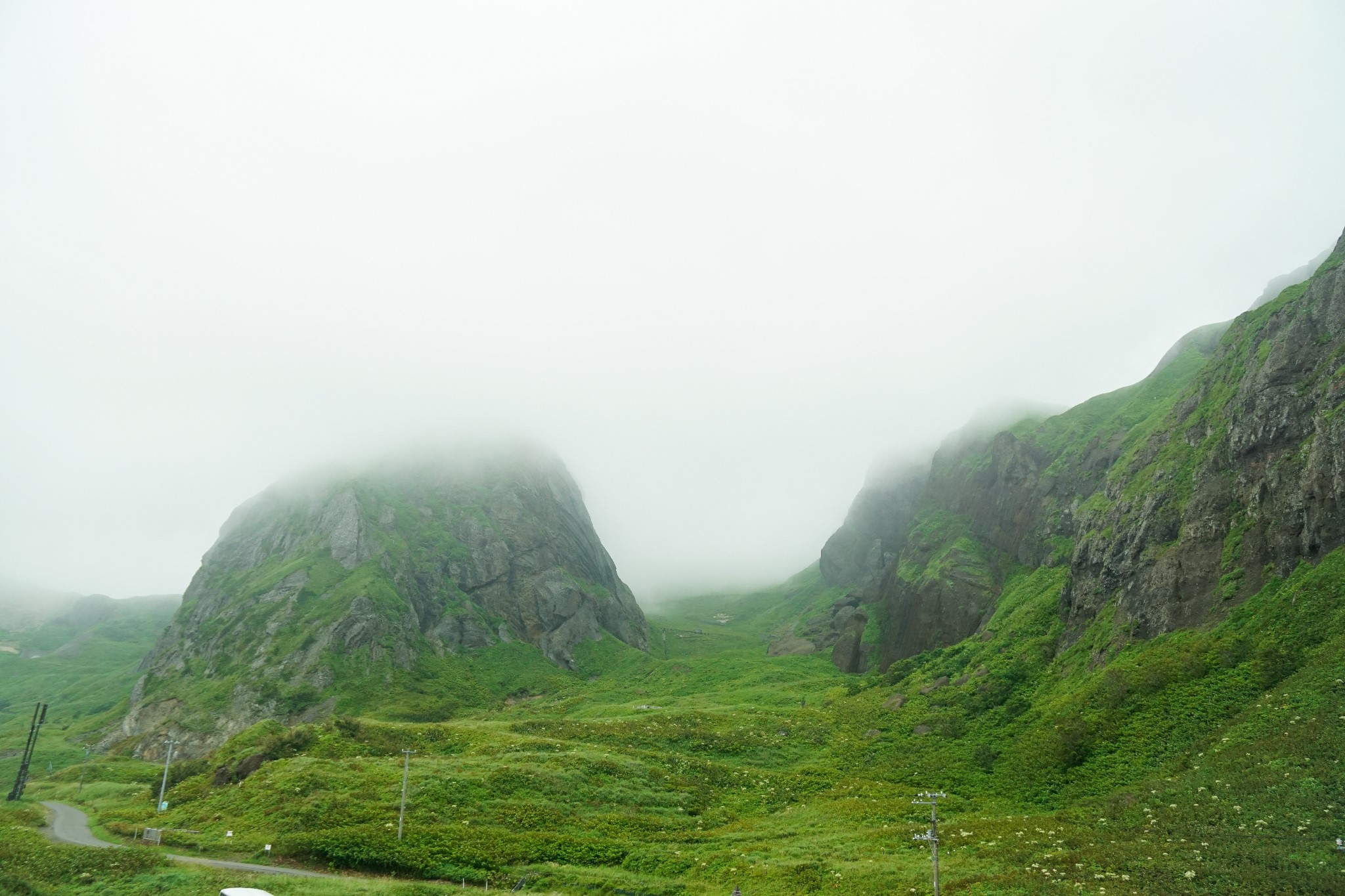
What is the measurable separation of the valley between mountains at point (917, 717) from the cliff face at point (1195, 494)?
1.03 feet

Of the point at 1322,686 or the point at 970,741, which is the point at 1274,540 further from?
the point at 970,741

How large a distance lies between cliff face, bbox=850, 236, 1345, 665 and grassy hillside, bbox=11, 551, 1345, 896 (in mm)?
3590

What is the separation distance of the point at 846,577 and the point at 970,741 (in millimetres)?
126415

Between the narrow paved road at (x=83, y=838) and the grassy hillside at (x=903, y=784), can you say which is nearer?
the grassy hillside at (x=903, y=784)

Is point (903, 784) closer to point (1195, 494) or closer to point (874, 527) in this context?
point (1195, 494)

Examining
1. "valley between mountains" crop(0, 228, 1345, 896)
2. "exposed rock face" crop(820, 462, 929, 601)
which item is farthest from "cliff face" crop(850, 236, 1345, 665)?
"exposed rock face" crop(820, 462, 929, 601)

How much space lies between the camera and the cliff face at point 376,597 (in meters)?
107

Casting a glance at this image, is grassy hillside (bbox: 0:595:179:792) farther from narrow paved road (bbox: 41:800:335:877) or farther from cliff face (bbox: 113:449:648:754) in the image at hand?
narrow paved road (bbox: 41:800:335:877)

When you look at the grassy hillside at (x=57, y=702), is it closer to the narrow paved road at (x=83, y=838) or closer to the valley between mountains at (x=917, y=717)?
the valley between mountains at (x=917, y=717)

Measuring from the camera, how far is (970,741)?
2227 inches

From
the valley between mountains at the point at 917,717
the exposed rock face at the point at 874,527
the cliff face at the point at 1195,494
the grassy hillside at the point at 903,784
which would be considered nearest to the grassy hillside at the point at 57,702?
the valley between mountains at the point at 917,717

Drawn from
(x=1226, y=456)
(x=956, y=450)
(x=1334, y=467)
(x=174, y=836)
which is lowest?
(x=174, y=836)

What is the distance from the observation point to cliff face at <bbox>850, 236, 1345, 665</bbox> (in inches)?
1827

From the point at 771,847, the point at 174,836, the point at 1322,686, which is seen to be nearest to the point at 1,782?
the point at 174,836
